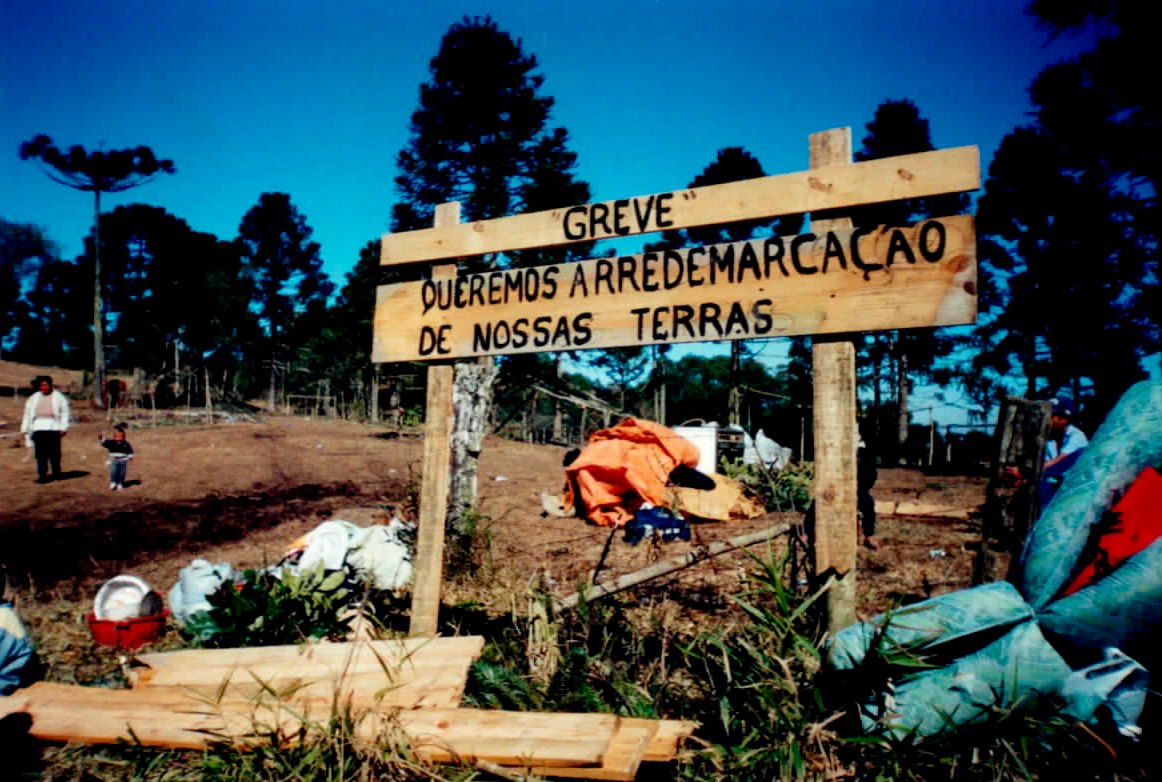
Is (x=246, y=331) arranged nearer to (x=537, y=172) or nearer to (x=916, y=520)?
(x=537, y=172)

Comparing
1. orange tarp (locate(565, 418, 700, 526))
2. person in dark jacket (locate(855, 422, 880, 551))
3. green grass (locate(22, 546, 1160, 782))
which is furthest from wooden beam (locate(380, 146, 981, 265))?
orange tarp (locate(565, 418, 700, 526))

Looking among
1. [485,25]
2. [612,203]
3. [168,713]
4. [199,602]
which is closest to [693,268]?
[612,203]

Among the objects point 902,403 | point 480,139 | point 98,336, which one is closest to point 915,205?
point 902,403

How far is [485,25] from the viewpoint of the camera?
23.1 m

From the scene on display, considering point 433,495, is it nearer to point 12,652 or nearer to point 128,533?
point 12,652

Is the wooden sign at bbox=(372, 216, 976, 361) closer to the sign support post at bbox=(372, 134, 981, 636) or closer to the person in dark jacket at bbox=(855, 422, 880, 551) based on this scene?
the sign support post at bbox=(372, 134, 981, 636)

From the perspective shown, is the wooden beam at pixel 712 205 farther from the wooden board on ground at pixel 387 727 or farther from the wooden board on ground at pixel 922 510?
the wooden board on ground at pixel 922 510

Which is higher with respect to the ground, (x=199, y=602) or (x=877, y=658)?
(x=877, y=658)

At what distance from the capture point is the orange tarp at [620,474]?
30.4 ft

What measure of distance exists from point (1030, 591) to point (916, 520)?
7523mm

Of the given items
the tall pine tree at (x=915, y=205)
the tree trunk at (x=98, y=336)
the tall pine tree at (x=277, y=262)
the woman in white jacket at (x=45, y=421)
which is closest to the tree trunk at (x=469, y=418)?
the woman in white jacket at (x=45, y=421)

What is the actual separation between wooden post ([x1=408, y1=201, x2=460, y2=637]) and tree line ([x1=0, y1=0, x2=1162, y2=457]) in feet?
2.90

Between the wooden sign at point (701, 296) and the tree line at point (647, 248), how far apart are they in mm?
149

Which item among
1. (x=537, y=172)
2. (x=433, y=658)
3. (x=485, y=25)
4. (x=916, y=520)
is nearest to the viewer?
(x=433, y=658)
